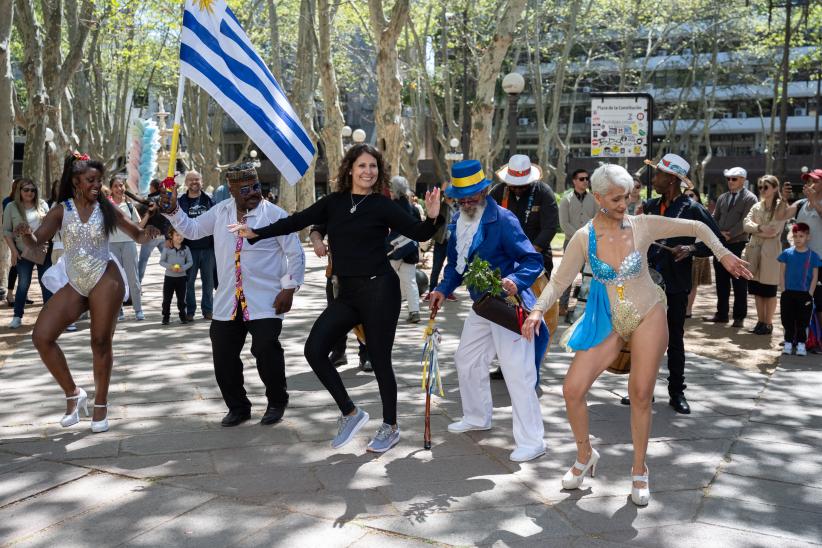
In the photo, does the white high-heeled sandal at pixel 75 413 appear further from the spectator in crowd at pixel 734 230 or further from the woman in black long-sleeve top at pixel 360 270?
the spectator in crowd at pixel 734 230

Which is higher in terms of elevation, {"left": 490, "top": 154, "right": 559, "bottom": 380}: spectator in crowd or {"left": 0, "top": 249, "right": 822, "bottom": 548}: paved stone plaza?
{"left": 490, "top": 154, "right": 559, "bottom": 380}: spectator in crowd

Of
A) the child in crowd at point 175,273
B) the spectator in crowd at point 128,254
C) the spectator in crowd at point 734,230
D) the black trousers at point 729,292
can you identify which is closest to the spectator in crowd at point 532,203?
the spectator in crowd at point 734,230

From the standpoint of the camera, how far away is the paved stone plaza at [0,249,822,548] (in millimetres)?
4270

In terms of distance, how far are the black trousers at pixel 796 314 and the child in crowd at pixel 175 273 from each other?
6.72 meters

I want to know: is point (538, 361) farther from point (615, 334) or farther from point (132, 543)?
point (132, 543)

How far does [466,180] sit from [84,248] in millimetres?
2551

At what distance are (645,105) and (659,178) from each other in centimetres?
724

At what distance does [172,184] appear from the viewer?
563cm

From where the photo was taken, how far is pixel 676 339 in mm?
6645

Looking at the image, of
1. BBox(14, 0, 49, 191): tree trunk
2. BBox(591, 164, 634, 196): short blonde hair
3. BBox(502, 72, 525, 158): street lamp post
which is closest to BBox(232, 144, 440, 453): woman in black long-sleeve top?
BBox(591, 164, 634, 196): short blonde hair

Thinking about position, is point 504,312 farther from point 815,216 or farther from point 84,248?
point 815,216

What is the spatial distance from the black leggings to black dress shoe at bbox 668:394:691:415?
7.35 ft

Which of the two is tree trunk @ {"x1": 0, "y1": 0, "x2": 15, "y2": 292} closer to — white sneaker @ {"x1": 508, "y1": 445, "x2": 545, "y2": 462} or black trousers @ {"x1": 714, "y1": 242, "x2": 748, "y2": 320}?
black trousers @ {"x1": 714, "y1": 242, "x2": 748, "y2": 320}

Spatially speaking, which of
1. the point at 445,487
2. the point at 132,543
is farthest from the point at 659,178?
the point at 132,543
